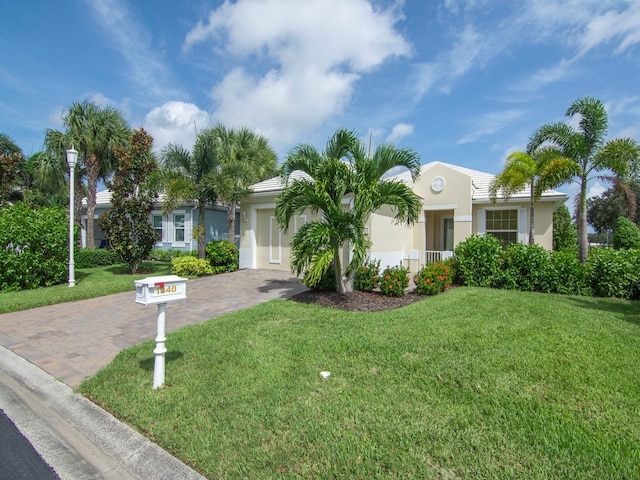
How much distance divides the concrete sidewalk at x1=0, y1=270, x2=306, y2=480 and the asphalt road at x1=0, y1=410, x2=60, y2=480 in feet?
0.22

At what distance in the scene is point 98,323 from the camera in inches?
284

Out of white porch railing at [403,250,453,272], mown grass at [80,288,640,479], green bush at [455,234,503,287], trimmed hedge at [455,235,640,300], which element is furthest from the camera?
white porch railing at [403,250,453,272]

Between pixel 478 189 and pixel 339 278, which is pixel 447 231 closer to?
pixel 478 189

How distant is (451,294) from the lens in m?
8.75

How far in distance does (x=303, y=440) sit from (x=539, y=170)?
1282 cm

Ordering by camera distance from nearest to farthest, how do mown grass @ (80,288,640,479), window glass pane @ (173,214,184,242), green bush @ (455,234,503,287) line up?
mown grass @ (80,288,640,479) → green bush @ (455,234,503,287) → window glass pane @ (173,214,184,242)

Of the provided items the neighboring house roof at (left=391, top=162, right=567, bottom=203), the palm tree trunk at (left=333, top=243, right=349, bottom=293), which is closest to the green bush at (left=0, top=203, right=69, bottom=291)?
the palm tree trunk at (left=333, top=243, right=349, bottom=293)

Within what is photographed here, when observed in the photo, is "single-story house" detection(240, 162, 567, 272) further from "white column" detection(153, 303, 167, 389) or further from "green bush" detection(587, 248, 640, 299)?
"white column" detection(153, 303, 167, 389)

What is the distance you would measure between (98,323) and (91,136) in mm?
14242

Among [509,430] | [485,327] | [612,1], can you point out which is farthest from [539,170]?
[509,430]

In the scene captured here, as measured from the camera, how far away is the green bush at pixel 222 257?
14.0 metres

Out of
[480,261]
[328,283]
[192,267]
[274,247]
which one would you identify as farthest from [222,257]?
[480,261]

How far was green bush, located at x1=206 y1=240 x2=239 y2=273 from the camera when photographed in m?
14.0

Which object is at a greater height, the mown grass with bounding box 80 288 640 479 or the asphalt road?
the mown grass with bounding box 80 288 640 479
